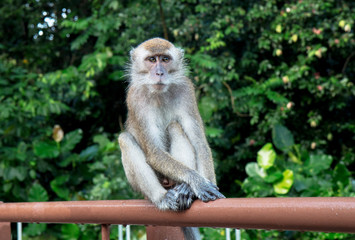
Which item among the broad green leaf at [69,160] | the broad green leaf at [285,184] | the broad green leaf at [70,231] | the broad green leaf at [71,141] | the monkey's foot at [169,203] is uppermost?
the broad green leaf at [71,141]

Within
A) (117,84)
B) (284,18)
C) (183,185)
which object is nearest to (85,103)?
(117,84)

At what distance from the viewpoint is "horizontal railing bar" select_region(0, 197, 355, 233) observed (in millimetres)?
1261

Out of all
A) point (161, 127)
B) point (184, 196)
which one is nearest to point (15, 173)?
point (161, 127)

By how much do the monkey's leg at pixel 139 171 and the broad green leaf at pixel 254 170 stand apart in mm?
2925

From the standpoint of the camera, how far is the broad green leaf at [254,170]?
5625 mm

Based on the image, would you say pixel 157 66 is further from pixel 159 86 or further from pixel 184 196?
pixel 184 196

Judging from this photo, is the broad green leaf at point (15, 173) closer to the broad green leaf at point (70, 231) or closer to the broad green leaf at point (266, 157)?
the broad green leaf at point (70, 231)

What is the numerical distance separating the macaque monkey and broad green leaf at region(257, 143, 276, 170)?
2546 mm

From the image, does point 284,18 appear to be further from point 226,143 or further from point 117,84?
point 117,84

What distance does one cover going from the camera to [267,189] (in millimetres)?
5445

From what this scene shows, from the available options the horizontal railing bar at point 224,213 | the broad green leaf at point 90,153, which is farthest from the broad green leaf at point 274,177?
the horizontal railing bar at point 224,213

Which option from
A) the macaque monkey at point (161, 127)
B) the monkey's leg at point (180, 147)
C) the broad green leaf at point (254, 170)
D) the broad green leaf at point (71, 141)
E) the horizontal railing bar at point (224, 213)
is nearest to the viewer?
the horizontal railing bar at point (224, 213)

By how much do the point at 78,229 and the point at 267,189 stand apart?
Result: 2.46 m

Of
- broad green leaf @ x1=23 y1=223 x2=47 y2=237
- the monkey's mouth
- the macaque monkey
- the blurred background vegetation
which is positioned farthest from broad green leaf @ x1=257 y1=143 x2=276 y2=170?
broad green leaf @ x1=23 y1=223 x2=47 y2=237
